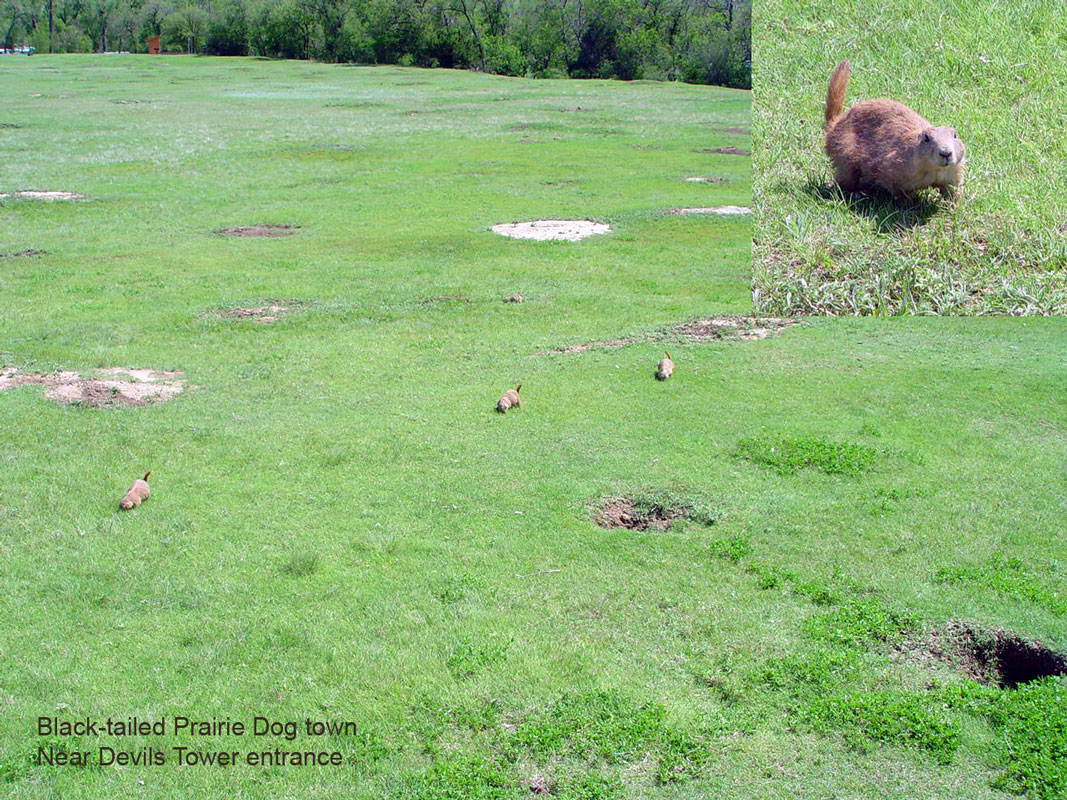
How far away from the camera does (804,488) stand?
745cm

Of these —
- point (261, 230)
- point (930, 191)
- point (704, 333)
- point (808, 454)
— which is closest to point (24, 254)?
point (261, 230)

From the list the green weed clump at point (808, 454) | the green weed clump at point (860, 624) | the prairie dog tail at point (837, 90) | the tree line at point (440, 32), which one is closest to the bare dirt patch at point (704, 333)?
the tree line at point (440, 32)

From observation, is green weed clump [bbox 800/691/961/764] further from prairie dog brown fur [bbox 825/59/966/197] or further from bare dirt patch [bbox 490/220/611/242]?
bare dirt patch [bbox 490/220/611/242]

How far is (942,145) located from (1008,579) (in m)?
2.66

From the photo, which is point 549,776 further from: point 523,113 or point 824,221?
point 523,113

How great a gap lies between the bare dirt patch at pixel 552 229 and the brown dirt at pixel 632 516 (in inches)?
405

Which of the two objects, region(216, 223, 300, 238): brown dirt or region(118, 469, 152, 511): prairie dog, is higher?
region(216, 223, 300, 238): brown dirt

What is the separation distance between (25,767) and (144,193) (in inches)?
742

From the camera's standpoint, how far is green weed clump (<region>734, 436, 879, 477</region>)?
7.77 metres

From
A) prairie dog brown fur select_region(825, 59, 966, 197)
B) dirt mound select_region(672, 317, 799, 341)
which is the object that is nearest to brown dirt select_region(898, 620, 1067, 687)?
prairie dog brown fur select_region(825, 59, 966, 197)

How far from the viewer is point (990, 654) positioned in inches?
211

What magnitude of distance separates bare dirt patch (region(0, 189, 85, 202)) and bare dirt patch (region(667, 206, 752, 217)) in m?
12.8

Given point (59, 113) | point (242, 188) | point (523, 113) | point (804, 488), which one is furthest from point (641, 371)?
point (59, 113)

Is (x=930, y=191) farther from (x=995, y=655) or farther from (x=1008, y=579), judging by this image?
(x=995, y=655)
